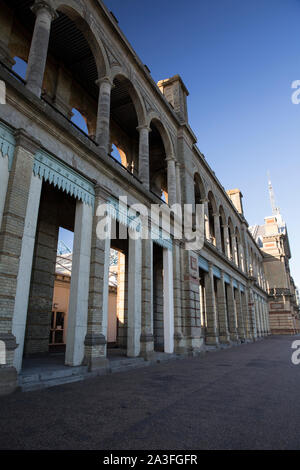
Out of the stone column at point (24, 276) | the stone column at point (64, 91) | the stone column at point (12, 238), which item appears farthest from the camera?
the stone column at point (64, 91)

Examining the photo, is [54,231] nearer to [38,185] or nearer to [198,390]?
[38,185]

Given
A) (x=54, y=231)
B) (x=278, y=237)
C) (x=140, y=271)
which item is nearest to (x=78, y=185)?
(x=54, y=231)

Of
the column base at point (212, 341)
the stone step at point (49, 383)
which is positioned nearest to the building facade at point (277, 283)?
the column base at point (212, 341)

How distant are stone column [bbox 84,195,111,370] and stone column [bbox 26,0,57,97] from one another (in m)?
3.15

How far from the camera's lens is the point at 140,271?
1066cm

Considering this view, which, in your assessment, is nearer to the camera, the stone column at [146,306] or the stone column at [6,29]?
the stone column at [6,29]

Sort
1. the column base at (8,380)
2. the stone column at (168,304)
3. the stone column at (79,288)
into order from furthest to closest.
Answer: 1. the stone column at (168,304)
2. the stone column at (79,288)
3. the column base at (8,380)

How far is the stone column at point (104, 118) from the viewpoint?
929cm

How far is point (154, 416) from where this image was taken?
3.82 m

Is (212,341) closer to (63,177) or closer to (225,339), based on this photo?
(225,339)

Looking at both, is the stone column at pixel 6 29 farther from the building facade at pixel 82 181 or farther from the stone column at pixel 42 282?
the stone column at pixel 42 282

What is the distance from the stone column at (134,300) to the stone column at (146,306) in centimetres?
20

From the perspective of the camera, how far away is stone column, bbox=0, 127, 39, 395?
5.20m

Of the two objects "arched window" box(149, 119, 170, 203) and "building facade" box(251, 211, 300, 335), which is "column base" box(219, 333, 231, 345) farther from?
"building facade" box(251, 211, 300, 335)
